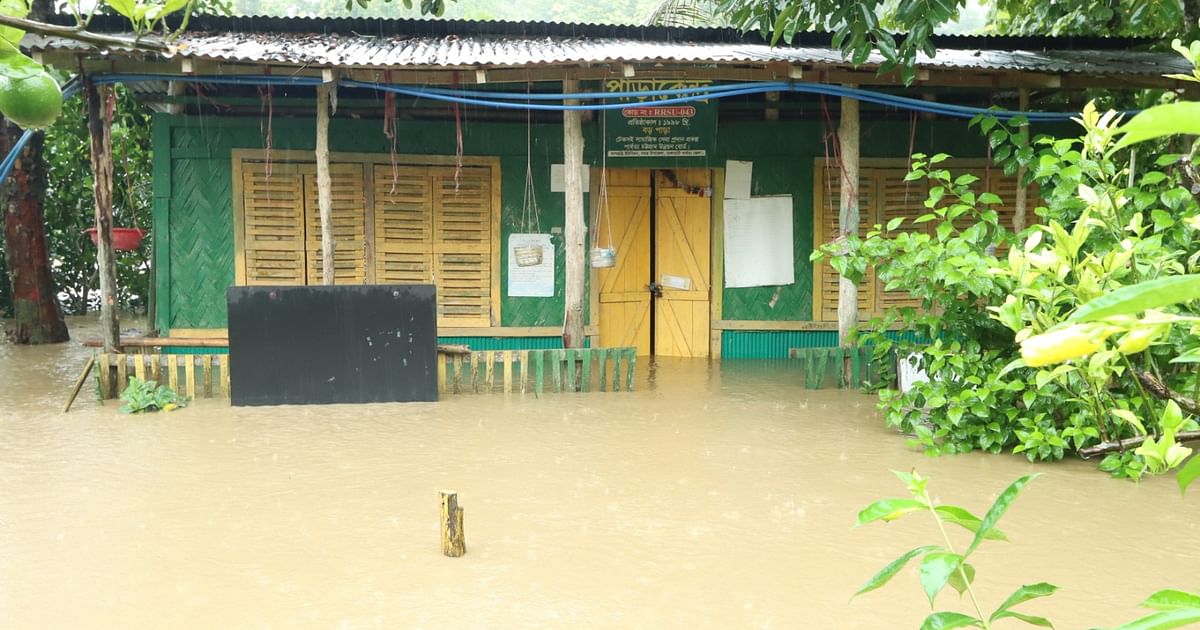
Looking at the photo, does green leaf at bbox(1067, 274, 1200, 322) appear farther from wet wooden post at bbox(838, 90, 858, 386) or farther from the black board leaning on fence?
wet wooden post at bbox(838, 90, 858, 386)

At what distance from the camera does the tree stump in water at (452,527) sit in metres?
5.04

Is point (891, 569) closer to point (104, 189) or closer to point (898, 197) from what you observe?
point (104, 189)

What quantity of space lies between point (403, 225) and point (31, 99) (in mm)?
10077

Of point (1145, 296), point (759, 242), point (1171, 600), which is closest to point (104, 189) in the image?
point (759, 242)

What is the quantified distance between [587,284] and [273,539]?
21.9 feet

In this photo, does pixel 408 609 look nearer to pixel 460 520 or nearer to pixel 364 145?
pixel 460 520

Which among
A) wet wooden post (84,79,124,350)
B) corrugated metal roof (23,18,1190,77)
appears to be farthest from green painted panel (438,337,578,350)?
wet wooden post (84,79,124,350)

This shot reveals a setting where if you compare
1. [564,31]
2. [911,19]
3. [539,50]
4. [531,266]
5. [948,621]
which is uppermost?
[564,31]

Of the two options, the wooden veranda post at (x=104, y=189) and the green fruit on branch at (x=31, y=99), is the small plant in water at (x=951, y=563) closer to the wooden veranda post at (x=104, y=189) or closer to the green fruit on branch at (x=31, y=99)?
the green fruit on branch at (x=31, y=99)

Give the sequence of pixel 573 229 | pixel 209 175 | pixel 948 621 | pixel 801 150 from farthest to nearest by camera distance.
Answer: pixel 801 150, pixel 209 175, pixel 573 229, pixel 948 621

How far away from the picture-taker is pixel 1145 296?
0.74m

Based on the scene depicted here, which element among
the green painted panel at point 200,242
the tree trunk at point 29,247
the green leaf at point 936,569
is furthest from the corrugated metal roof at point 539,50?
the green leaf at point 936,569

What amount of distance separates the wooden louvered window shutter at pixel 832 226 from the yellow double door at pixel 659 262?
1.30 metres

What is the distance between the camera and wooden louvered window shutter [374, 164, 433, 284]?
11.3m
